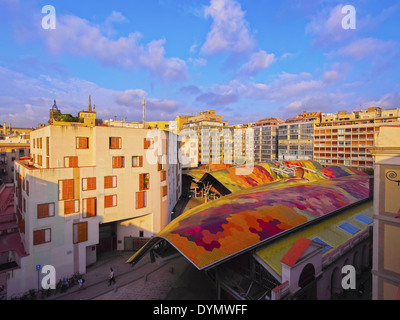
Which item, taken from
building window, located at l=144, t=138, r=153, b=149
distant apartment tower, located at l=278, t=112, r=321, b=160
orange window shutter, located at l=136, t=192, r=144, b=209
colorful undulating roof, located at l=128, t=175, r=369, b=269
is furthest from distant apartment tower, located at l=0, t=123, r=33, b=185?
distant apartment tower, located at l=278, t=112, r=321, b=160

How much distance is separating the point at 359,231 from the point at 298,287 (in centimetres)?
1696

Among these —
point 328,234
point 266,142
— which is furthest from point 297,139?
point 328,234

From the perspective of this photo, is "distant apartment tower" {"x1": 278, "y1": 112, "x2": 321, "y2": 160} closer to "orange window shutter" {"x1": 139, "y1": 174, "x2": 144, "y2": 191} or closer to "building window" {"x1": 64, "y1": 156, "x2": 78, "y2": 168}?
"orange window shutter" {"x1": 139, "y1": 174, "x2": 144, "y2": 191}

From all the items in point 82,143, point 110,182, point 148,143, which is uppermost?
point 148,143

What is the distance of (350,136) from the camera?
106m

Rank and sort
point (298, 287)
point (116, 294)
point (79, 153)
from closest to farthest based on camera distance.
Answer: point (298, 287), point (116, 294), point (79, 153)

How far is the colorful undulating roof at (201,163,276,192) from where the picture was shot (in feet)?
192

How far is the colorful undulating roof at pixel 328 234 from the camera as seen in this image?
21781 mm

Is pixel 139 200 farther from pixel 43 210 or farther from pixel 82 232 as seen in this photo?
pixel 43 210

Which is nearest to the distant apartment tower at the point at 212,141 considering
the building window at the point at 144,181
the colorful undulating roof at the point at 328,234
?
the building window at the point at 144,181

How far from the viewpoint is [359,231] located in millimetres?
29641

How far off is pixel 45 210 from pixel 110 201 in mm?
8329
